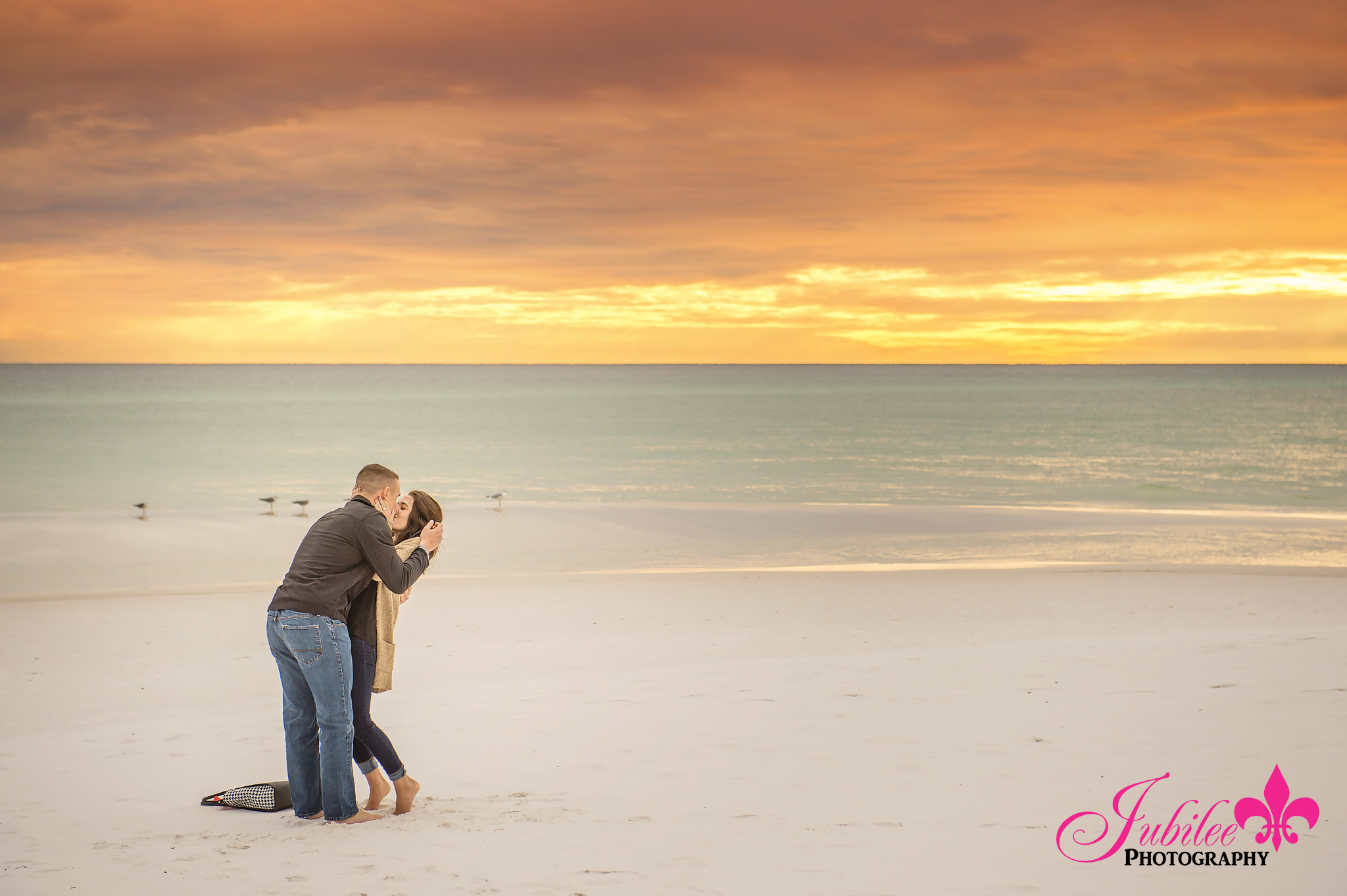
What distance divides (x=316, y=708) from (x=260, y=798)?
0.85m

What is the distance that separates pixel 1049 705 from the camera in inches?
299

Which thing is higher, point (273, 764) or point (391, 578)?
point (391, 578)

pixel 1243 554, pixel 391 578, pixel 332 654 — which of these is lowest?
pixel 1243 554

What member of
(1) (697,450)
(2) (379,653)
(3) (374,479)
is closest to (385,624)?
(2) (379,653)

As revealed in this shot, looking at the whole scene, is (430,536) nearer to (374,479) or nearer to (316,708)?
(374,479)

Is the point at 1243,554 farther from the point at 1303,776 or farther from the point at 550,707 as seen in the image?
the point at 550,707

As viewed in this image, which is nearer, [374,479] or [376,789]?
[374,479]

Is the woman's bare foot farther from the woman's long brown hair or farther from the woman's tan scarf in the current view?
the woman's long brown hair

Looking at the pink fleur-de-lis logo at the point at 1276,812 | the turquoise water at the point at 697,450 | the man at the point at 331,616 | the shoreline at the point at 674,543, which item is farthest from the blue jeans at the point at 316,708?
the turquoise water at the point at 697,450

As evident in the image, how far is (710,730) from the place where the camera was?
23.7 feet

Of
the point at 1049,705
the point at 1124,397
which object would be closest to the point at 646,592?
the point at 1049,705

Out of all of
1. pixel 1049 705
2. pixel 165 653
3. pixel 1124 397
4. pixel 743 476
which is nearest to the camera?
pixel 1049 705

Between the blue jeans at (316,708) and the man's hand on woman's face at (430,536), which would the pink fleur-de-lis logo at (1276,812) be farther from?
the blue jeans at (316,708)

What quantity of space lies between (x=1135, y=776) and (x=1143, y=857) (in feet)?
3.75
